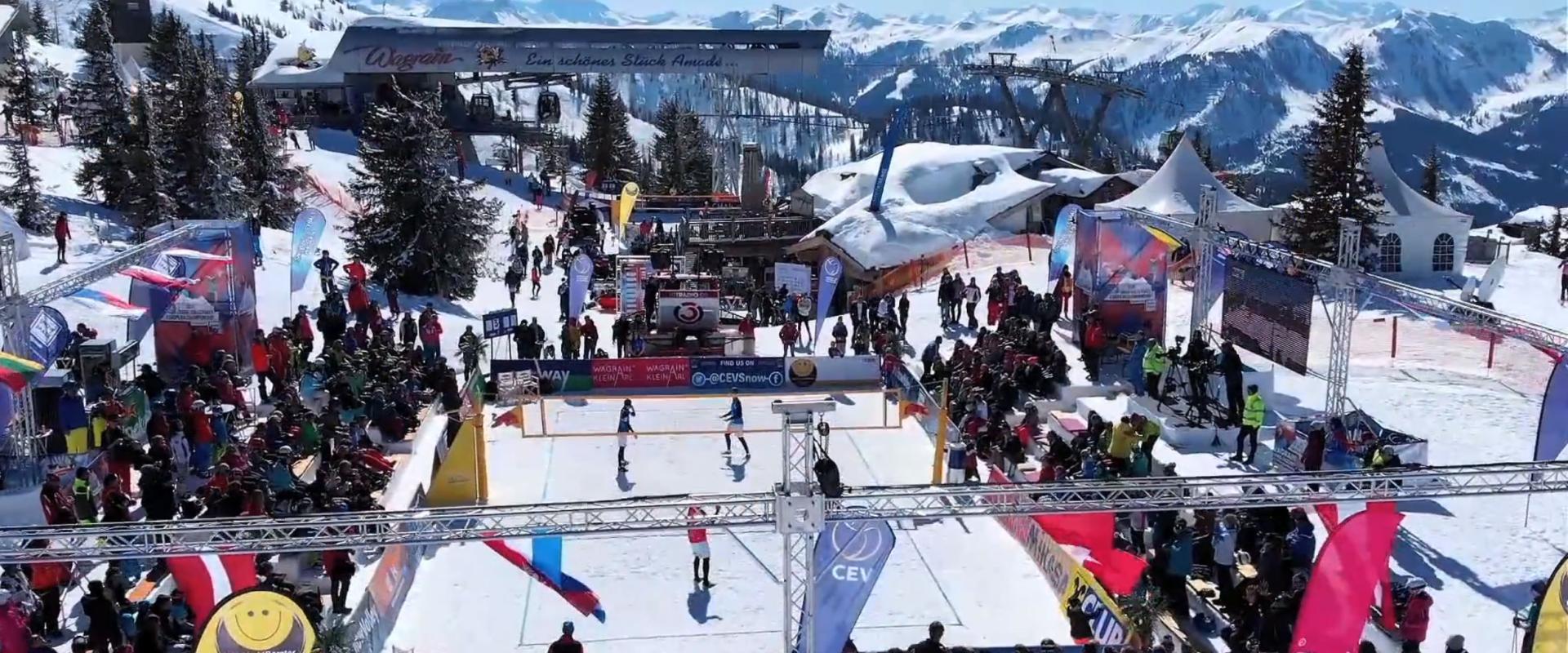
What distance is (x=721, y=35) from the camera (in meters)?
49.0

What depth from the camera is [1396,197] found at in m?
31.8

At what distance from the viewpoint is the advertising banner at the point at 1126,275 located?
22.3 m

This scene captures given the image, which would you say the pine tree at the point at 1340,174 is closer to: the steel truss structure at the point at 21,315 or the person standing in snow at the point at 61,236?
the steel truss structure at the point at 21,315

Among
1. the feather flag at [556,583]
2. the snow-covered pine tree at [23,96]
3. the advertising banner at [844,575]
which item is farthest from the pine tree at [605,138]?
the advertising banner at [844,575]

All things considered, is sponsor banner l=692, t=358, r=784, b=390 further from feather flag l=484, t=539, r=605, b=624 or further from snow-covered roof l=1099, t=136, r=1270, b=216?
snow-covered roof l=1099, t=136, r=1270, b=216

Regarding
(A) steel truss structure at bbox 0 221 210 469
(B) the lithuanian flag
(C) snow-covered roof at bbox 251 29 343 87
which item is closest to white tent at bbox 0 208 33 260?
(A) steel truss structure at bbox 0 221 210 469

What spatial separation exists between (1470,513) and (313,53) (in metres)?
55.8

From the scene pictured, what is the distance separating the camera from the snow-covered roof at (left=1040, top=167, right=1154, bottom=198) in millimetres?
40719

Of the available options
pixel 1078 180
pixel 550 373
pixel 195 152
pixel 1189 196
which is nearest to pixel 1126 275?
pixel 550 373

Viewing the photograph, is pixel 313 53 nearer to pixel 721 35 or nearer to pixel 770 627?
pixel 721 35

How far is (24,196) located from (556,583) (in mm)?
24676

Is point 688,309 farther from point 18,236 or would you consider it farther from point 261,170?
point 261,170

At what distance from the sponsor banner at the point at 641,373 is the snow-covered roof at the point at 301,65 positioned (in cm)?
3294

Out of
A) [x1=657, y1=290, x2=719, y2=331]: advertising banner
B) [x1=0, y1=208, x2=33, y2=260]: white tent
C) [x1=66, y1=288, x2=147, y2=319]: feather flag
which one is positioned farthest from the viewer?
[x1=657, y1=290, x2=719, y2=331]: advertising banner
